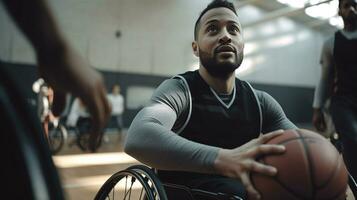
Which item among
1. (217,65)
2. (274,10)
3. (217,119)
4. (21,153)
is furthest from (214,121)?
(274,10)

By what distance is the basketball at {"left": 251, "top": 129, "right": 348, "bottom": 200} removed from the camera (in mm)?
688

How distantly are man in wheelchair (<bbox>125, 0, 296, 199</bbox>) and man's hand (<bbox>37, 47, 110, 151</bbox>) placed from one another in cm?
47

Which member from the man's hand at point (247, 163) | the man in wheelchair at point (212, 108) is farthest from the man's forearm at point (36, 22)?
the man in wheelchair at point (212, 108)

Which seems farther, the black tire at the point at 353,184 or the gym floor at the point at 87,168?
the gym floor at the point at 87,168

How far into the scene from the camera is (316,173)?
2.36 ft

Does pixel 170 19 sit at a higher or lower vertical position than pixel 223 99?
lower

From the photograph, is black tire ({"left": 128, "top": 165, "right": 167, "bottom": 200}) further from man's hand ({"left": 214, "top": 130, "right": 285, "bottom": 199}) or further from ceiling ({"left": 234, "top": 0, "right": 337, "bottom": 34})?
ceiling ({"left": 234, "top": 0, "right": 337, "bottom": 34})

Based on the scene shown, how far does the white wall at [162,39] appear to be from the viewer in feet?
23.8

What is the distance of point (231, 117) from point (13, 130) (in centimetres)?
81

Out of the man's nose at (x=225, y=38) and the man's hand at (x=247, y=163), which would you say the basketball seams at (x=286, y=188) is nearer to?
the man's hand at (x=247, y=163)

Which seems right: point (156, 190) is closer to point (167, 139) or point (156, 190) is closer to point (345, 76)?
point (167, 139)

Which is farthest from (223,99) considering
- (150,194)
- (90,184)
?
(90,184)

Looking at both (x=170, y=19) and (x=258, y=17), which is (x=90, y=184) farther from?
(x=258, y=17)

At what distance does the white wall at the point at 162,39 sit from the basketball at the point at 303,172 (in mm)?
5214
